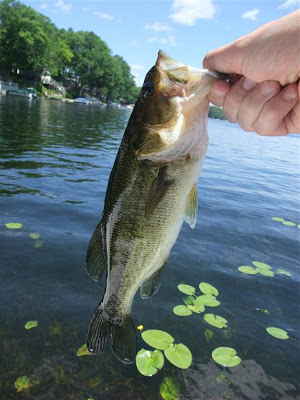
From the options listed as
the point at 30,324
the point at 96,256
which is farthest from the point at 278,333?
the point at 30,324

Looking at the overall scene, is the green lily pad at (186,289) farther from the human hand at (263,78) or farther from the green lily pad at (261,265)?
the human hand at (263,78)

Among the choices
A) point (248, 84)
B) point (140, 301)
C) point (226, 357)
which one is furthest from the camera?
point (140, 301)

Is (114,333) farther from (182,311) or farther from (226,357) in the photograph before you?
(182,311)

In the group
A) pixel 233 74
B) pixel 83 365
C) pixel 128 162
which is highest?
pixel 233 74

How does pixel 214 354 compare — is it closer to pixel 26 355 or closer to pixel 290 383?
pixel 290 383

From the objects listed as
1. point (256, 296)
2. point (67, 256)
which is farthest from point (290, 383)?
point (67, 256)

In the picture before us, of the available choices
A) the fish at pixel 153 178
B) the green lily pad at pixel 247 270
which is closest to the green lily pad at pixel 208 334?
the green lily pad at pixel 247 270
